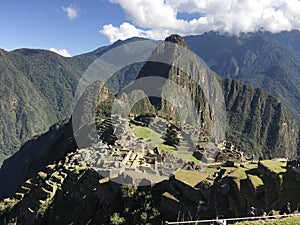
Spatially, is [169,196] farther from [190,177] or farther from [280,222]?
[280,222]

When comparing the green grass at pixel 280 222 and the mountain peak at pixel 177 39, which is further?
the mountain peak at pixel 177 39

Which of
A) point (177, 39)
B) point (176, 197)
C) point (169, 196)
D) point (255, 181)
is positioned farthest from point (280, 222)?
point (177, 39)

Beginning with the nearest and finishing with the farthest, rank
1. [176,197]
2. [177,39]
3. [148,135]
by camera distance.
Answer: [176,197] < [148,135] < [177,39]

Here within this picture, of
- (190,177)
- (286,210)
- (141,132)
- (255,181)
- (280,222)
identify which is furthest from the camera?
(141,132)

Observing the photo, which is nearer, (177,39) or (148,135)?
(148,135)

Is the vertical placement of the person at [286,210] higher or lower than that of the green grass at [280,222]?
lower

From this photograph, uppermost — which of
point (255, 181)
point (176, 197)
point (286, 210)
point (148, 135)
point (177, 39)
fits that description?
point (177, 39)

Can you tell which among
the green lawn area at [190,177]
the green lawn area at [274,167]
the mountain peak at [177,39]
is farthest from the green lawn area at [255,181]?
the mountain peak at [177,39]

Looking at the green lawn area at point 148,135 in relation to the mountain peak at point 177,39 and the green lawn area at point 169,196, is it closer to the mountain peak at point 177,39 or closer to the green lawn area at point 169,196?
the green lawn area at point 169,196

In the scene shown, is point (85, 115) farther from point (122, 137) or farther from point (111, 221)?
point (111, 221)

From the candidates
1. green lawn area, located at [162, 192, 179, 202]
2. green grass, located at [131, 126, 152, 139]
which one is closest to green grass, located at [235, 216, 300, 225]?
green lawn area, located at [162, 192, 179, 202]

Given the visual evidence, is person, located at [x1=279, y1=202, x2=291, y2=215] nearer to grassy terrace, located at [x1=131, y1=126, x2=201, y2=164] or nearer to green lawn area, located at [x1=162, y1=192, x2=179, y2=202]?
green lawn area, located at [x1=162, y1=192, x2=179, y2=202]
